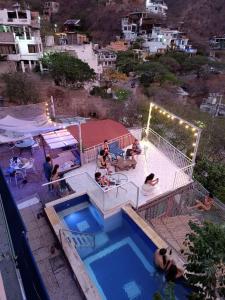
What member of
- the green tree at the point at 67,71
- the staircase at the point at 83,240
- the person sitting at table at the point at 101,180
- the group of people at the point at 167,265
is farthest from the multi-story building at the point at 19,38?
the group of people at the point at 167,265

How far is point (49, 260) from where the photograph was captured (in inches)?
225

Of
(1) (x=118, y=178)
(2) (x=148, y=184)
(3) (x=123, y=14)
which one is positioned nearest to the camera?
(2) (x=148, y=184)

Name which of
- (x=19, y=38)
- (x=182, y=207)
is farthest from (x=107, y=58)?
(x=182, y=207)

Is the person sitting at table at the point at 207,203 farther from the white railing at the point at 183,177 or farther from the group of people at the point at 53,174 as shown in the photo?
the group of people at the point at 53,174

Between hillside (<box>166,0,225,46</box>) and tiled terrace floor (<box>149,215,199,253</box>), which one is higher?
hillside (<box>166,0,225,46</box>)

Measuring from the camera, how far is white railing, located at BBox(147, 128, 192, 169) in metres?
9.22

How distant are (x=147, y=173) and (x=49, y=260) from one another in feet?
15.9

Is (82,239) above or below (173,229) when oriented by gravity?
above

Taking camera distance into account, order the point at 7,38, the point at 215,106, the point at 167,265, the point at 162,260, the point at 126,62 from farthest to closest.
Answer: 1. the point at 126,62
2. the point at 215,106
3. the point at 7,38
4. the point at 162,260
5. the point at 167,265

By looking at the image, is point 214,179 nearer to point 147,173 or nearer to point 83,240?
point 147,173

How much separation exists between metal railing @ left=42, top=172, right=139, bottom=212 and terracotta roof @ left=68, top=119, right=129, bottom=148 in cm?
193

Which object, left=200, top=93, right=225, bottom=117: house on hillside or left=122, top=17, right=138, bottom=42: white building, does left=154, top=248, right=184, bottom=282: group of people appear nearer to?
left=200, top=93, right=225, bottom=117: house on hillside

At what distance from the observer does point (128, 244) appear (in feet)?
23.0

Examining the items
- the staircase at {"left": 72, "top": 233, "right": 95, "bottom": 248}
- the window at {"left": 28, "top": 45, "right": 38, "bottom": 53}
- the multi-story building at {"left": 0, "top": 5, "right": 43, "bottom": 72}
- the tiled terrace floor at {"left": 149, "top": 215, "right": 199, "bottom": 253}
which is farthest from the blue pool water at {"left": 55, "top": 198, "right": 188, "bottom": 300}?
the window at {"left": 28, "top": 45, "right": 38, "bottom": 53}
